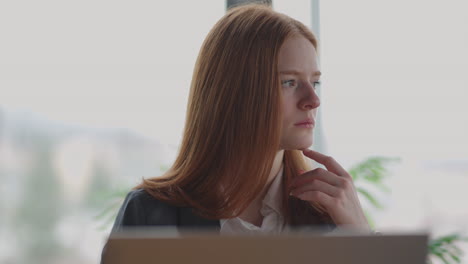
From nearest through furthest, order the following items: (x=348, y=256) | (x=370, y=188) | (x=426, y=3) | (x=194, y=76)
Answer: (x=348, y=256) → (x=194, y=76) → (x=370, y=188) → (x=426, y=3)

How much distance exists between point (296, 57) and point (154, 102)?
6.83 feet

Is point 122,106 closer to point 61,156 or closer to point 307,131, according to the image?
point 61,156

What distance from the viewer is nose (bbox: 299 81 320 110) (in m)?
1.60

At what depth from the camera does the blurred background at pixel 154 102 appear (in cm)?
354

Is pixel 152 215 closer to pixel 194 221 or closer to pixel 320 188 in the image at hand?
pixel 194 221

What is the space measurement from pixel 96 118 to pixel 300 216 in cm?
224

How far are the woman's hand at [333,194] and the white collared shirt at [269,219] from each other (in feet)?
0.18

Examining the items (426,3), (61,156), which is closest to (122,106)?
(61,156)

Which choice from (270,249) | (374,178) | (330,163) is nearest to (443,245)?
(374,178)

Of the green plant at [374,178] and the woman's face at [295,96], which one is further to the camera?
the green plant at [374,178]

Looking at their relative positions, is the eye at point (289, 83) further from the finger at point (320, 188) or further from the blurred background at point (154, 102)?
the blurred background at point (154, 102)

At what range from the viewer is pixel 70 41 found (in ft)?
12.1

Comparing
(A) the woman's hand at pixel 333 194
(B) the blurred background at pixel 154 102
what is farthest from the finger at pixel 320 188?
(B) the blurred background at pixel 154 102

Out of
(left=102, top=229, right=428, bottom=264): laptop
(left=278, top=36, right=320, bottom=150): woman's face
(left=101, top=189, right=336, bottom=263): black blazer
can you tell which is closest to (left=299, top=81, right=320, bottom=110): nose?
(left=278, top=36, right=320, bottom=150): woman's face
